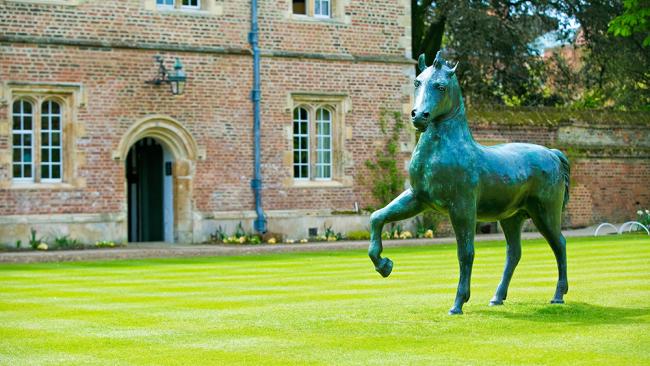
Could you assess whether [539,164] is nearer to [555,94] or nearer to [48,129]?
[48,129]

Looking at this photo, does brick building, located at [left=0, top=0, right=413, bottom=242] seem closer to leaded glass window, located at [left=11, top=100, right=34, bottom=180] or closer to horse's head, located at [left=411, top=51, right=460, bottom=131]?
leaded glass window, located at [left=11, top=100, right=34, bottom=180]

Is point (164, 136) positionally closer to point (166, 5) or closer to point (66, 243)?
point (166, 5)

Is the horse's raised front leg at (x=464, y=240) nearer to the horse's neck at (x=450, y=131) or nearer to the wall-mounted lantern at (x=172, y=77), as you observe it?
the horse's neck at (x=450, y=131)

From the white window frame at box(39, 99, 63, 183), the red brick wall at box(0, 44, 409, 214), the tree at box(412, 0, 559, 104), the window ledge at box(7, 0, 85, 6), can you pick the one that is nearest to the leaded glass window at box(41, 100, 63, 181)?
the white window frame at box(39, 99, 63, 183)

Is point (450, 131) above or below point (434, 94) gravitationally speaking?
below

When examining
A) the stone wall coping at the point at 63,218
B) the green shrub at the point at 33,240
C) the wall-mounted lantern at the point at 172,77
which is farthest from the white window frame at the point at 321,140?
the green shrub at the point at 33,240

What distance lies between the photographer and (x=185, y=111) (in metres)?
25.6

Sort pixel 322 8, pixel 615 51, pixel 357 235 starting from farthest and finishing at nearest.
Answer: pixel 615 51 → pixel 322 8 → pixel 357 235

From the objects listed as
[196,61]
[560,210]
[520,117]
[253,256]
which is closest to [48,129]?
[196,61]

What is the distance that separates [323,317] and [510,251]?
2.05 metres

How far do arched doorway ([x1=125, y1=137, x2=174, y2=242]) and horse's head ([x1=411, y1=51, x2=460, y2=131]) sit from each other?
53.2ft

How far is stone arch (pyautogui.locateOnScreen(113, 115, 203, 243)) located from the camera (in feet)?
83.6

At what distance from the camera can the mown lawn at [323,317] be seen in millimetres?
8570

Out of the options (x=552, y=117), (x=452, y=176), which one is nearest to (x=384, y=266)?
(x=452, y=176)
